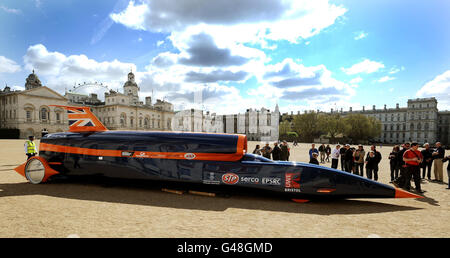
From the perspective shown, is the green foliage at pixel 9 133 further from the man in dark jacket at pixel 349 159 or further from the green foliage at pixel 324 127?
the green foliage at pixel 324 127

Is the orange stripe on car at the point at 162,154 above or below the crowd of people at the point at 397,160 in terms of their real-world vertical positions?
above

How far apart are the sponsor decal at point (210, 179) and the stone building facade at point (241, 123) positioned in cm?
8372

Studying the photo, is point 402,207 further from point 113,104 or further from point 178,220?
point 113,104

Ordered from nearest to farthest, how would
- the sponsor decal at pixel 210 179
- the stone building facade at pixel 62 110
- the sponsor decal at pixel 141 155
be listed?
the sponsor decal at pixel 210 179, the sponsor decal at pixel 141 155, the stone building facade at pixel 62 110

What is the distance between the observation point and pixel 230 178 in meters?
7.90

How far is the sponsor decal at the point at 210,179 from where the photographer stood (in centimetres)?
802

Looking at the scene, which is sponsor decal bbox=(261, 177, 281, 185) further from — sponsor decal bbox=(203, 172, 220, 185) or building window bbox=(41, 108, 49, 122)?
building window bbox=(41, 108, 49, 122)

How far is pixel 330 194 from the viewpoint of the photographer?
7320mm

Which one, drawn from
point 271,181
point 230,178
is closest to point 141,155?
point 230,178

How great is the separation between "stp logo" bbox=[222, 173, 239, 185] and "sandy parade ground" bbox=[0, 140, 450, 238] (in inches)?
26.2

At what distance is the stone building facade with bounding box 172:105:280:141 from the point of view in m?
95.7

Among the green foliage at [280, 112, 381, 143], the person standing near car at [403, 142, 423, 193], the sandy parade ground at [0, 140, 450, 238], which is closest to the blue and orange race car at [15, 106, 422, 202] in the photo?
the sandy parade ground at [0, 140, 450, 238]

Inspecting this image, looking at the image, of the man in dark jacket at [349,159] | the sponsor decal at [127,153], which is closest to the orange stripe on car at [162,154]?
the sponsor decal at [127,153]
